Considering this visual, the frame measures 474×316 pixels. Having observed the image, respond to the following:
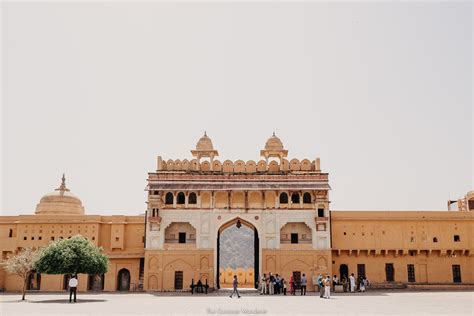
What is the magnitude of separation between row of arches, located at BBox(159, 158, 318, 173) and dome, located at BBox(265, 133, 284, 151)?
132 centimetres

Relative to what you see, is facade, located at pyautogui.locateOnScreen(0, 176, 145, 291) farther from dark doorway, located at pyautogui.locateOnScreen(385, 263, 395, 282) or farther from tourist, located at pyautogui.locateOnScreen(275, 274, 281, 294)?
dark doorway, located at pyautogui.locateOnScreen(385, 263, 395, 282)

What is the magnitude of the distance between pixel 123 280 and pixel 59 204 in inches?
367

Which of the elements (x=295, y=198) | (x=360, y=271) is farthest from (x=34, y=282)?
(x=360, y=271)

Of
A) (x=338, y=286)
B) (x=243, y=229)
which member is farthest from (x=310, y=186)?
(x=243, y=229)

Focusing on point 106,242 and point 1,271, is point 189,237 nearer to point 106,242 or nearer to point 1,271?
point 106,242

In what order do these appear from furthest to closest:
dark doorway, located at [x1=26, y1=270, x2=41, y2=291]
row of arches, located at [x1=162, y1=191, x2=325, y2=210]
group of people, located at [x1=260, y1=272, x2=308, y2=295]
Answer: dark doorway, located at [x1=26, y1=270, x2=41, y2=291], row of arches, located at [x1=162, y1=191, x2=325, y2=210], group of people, located at [x1=260, y1=272, x2=308, y2=295]

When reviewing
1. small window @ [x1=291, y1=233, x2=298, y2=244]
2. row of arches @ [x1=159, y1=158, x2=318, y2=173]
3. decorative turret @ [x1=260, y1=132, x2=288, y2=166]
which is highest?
decorative turret @ [x1=260, y1=132, x2=288, y2=166]

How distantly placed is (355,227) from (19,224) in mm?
21549

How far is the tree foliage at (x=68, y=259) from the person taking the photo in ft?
78.9

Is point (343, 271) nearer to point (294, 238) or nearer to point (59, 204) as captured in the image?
point (294, 238)

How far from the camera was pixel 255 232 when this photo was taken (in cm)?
3294

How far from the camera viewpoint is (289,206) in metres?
31.8

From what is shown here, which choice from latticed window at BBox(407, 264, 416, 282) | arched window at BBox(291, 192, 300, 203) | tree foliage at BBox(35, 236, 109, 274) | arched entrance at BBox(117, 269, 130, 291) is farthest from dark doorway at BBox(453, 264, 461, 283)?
tree foliage at BBox(35, 236, 109, 274)

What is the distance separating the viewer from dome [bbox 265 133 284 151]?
3412 centimetres
